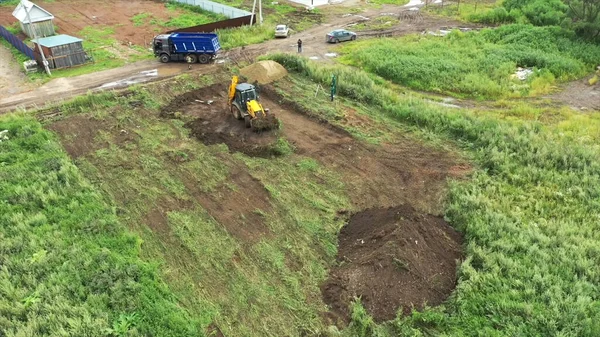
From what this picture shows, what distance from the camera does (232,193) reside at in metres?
19.2

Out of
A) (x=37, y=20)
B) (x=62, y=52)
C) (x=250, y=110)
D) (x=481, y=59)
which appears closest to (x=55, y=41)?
(x=62, y=52)

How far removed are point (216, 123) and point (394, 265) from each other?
14.9 meters

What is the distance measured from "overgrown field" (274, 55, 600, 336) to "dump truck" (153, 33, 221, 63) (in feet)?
52.7

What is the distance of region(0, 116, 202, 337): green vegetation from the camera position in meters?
12.6

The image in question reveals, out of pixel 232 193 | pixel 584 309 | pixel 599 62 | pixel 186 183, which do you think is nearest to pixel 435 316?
pixel 584 309

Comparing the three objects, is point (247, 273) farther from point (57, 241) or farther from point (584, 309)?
point (584, 309)

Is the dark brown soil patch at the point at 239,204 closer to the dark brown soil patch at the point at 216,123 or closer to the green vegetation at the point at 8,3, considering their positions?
the dark brown soil patch at the point at 216,123

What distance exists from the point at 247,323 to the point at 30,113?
72.0ft

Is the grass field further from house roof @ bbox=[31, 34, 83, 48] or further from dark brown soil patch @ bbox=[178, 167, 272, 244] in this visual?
house roof @ bbox=[31, 34, 83, 48]

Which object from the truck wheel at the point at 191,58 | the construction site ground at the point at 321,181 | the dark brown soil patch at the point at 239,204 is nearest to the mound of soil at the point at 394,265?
the construction site ground at the point at 321,181

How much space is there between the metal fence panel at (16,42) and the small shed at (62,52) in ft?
6.76

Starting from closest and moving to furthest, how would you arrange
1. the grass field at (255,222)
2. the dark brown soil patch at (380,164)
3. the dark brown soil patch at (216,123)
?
the grass field at (255,222), the dark brown soil patch at (380,164), the dark brown soil patch at (216,123)

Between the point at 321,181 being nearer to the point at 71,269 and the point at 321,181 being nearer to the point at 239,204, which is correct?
the point at 239,204

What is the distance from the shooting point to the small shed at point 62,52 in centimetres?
3450
